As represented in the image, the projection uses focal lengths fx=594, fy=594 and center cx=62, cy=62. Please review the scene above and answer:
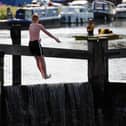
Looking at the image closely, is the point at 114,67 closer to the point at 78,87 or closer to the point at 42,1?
the point at 78,87

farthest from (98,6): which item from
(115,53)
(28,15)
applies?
(115,53)

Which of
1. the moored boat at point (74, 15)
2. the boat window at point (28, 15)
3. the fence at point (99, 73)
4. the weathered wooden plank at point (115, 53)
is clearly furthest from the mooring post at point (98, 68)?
the moored boat at point (74, 15)

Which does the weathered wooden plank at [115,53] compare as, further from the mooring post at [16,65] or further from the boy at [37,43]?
the mooring post at [16,65]

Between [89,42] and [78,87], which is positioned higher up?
[89,42]

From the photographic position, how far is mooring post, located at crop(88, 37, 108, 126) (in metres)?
11.5

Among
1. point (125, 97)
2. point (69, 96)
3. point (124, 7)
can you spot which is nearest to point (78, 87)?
point (69, 96)

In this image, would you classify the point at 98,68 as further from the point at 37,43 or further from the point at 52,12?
the point at 52,12

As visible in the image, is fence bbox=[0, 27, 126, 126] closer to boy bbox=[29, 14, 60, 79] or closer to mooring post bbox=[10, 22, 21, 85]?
mooring post bbox=[10, 22, 21, 85]

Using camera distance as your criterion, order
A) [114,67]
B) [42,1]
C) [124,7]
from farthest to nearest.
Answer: [42,1], [124,7], [114,67]

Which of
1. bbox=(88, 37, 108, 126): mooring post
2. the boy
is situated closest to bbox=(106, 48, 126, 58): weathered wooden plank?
bbox=(88, 37, 108, 126): mooring post

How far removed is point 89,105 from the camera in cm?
1166

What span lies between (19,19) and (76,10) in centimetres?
1248

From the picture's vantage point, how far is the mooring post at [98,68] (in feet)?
37.7

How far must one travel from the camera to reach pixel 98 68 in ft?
37.9
